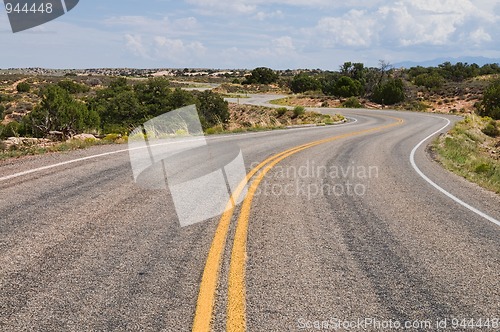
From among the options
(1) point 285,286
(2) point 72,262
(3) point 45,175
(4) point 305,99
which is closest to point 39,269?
(2) point 72,262

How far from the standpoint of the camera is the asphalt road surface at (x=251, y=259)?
3598mm

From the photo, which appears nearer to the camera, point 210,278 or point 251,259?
point 210,278

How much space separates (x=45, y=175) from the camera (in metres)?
8.45

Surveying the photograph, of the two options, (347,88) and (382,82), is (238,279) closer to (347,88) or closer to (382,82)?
(347,88)

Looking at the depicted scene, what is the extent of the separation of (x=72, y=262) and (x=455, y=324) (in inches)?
143

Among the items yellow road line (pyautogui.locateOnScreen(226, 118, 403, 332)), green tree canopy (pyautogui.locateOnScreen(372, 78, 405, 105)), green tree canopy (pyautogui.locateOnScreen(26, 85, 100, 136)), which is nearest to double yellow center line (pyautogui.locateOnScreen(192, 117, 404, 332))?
yellow road line (pyautogui.locateOnScreen(226, 118, 403, 332))

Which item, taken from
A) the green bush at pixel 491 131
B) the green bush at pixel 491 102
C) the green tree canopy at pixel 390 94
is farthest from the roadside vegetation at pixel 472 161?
the green tree canopy at pixel 390 94

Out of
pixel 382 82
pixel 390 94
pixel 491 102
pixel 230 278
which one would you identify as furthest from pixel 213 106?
pixel 382 82

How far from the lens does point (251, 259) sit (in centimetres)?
481

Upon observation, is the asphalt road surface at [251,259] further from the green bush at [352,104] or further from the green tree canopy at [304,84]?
the green tree canopy at [304,84]

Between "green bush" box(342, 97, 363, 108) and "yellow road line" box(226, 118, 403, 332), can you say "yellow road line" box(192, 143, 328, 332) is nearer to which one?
"yellow road line" box(226, 118, 403, 332)

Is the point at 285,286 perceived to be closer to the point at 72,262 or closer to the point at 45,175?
the point at 72,262

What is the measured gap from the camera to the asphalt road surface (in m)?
3.60

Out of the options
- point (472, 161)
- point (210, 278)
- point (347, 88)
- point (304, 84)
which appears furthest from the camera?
point (304, 84)
